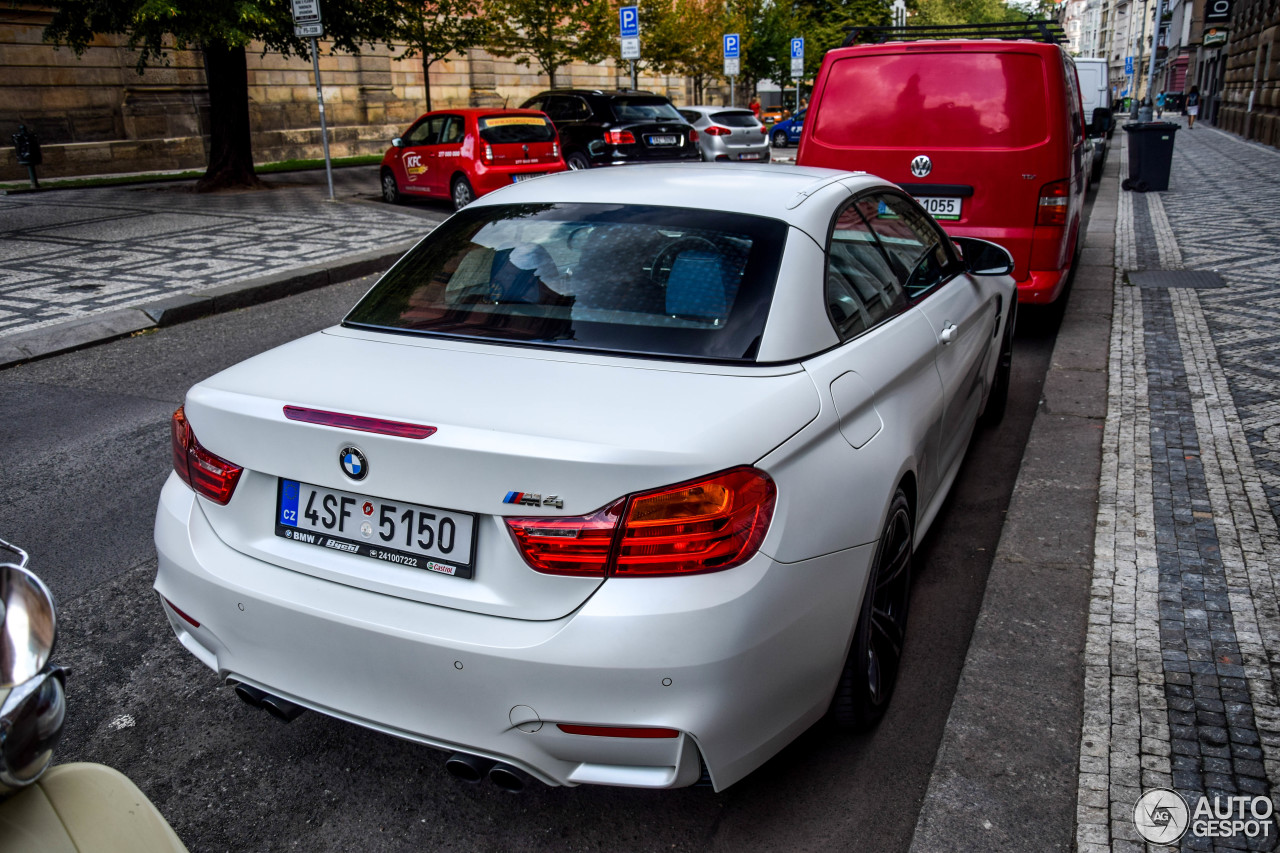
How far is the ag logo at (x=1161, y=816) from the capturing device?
2.29 meters

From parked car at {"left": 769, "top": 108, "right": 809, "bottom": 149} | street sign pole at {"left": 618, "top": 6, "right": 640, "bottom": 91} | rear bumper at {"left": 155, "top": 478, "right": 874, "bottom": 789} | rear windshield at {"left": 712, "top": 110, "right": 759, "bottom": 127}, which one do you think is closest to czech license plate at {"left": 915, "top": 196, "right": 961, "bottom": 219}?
rear bumper at {"left": 155, "top": 478, "right": 874, "bottom": 789}

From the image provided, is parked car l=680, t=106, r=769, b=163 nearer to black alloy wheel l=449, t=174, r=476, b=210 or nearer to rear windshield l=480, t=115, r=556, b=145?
rear windshield l=480, t=115, r=556, b=145

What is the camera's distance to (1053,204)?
6727 millimetres

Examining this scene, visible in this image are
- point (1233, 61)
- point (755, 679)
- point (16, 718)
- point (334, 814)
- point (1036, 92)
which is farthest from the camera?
point (1233, 61)

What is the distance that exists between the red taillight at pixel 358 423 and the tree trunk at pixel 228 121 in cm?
1709

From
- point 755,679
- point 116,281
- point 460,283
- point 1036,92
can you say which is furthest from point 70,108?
point 755,679

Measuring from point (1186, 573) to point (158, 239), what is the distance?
490 inches

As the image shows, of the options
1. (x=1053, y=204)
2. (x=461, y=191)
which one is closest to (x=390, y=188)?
(x=461, y=191)

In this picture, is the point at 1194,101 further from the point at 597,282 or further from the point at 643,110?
the point at 597,282

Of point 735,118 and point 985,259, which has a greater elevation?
point 735,118

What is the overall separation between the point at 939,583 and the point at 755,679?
1.89 meters

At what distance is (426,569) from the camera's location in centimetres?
221

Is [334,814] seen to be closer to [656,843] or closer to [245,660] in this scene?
[245,660]

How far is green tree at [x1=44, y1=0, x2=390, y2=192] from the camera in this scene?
15.8 metres
